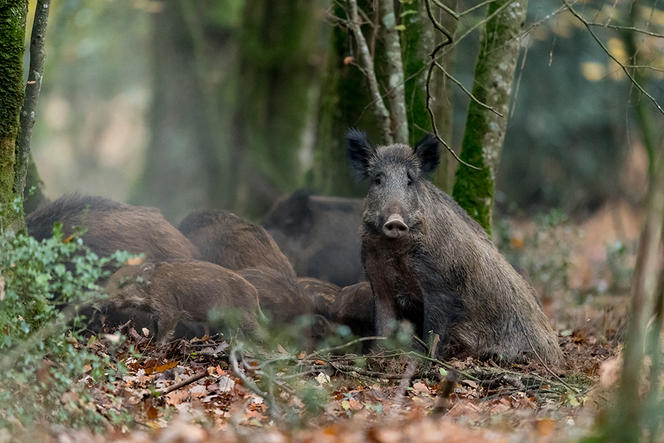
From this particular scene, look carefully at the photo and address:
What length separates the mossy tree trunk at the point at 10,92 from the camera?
218 inches

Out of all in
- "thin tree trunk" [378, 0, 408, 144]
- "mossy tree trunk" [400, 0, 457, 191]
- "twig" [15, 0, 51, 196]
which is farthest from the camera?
"mossy tree trunk" [400, 0, 457, 191]

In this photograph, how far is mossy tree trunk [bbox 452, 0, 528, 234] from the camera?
8375 mm

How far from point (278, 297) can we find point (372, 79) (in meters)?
2.43

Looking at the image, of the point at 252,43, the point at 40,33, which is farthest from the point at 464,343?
the point at 252,43

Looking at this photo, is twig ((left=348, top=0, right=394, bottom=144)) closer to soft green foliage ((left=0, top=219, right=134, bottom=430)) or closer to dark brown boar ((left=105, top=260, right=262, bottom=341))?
dark brown boar ((left=105, top=260, right=262, bottom=341))

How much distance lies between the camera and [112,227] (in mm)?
8016

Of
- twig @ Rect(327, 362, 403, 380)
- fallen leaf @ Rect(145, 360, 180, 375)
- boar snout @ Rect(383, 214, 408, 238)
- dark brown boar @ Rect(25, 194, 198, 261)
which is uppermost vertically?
boar snout @ Rect(383, 214, 408, 238)

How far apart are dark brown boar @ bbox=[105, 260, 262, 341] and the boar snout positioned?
140cm

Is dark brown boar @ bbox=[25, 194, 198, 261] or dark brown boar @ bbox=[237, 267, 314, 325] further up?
dark brown boar @ bbox=[25, 194, 198, 261]

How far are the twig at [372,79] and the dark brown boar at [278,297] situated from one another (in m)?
1.85

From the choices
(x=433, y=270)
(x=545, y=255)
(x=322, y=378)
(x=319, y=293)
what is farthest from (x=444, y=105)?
(x=322, y=378)

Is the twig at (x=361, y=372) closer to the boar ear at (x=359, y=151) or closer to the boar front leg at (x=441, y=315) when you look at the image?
the boar front leg at (x=441, y=315)

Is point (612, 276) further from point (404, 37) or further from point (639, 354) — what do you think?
point (639, 354)

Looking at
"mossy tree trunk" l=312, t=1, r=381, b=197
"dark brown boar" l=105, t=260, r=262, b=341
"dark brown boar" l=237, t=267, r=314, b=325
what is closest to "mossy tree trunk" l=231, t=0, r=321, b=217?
"mossy tree trunk" l=312, t=1, r=381, b=197
